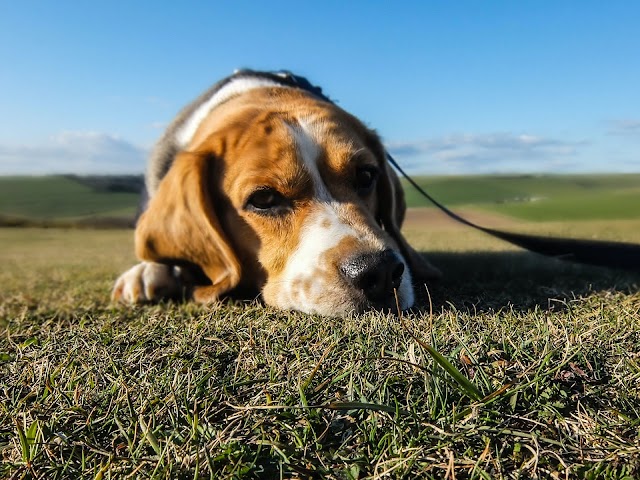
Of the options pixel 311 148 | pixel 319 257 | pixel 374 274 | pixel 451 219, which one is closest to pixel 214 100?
pixel 311 148

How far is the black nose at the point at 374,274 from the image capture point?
2445mm

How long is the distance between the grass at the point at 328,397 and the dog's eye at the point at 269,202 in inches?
25.8

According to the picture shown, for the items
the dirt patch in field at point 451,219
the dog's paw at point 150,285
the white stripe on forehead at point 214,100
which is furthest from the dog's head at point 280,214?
the dirt patch in field at point 451,219

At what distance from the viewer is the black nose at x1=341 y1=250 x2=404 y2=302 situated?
2.45 meters

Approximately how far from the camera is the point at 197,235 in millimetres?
3111

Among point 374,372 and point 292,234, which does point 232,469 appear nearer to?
point 374,372

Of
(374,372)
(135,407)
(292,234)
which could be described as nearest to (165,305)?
(292,234)

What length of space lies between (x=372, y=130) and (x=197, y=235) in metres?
1.52

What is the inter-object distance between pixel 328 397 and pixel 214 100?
3540mm

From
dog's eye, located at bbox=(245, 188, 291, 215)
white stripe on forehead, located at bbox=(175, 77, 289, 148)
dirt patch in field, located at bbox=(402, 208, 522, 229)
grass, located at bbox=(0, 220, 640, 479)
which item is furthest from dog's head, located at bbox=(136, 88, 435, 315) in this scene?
dirt patch in field, located at bbox=(402, 208, 522, 229)

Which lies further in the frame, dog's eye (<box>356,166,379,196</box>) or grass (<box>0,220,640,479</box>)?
dog's eye (<box>356,166,379,196</box>)

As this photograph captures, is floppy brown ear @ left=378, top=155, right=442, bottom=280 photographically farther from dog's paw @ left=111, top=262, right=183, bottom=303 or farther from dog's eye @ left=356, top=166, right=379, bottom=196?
dog's paw @ left=111, top=262, right=183, bottom=303

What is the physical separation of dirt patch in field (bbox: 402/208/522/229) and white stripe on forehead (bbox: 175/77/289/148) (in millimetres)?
1681

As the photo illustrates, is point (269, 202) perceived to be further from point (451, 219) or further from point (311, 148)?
point (451, 219)
